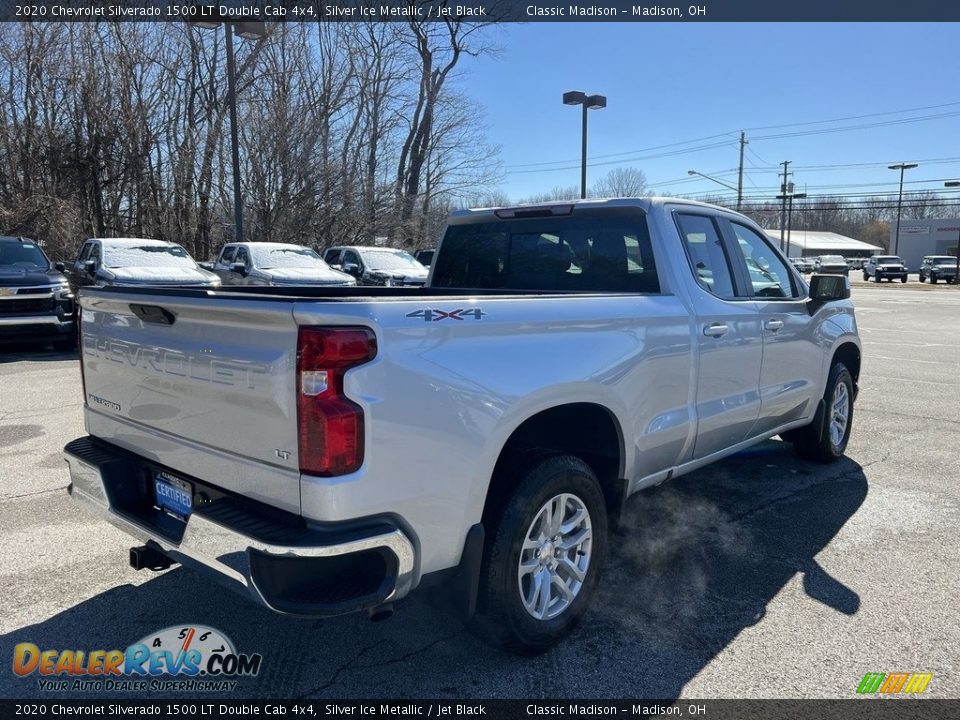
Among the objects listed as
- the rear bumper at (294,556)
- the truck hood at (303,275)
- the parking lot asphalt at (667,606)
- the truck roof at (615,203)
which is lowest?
the parking lot asphalt at (667,606)

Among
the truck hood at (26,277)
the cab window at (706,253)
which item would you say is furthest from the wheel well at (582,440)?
the truck hood at (26,277)

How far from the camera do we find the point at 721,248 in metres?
4.48

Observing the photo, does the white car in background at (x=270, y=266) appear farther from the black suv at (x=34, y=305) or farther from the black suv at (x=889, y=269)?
the black suv at (x=889, y=269)

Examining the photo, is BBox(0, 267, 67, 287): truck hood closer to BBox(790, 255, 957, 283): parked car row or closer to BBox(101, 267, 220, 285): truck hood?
BBox(101, 267, 220, 285): truck hood

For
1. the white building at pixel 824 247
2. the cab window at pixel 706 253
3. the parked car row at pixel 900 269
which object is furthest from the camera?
the white building at pixel 824 247

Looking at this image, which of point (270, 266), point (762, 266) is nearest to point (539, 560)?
point (762, 266)

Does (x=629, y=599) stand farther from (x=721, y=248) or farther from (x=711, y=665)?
(x=721, y=248)

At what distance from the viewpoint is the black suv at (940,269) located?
47562 millimetres

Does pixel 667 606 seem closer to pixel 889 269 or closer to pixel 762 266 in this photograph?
pixel 762 266

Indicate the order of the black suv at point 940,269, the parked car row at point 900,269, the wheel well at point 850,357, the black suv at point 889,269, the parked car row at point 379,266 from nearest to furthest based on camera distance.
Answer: the wheel well at point 850,357
the parked car row at point 379,266
the black suv at point 940,269
the parked car row at point 900,269
the black suv at point 889,269

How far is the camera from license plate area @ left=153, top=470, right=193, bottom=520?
113 inches

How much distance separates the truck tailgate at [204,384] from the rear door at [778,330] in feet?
10.5

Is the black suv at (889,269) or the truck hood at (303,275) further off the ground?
the truck hood at (303,275)

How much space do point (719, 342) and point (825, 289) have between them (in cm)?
147
